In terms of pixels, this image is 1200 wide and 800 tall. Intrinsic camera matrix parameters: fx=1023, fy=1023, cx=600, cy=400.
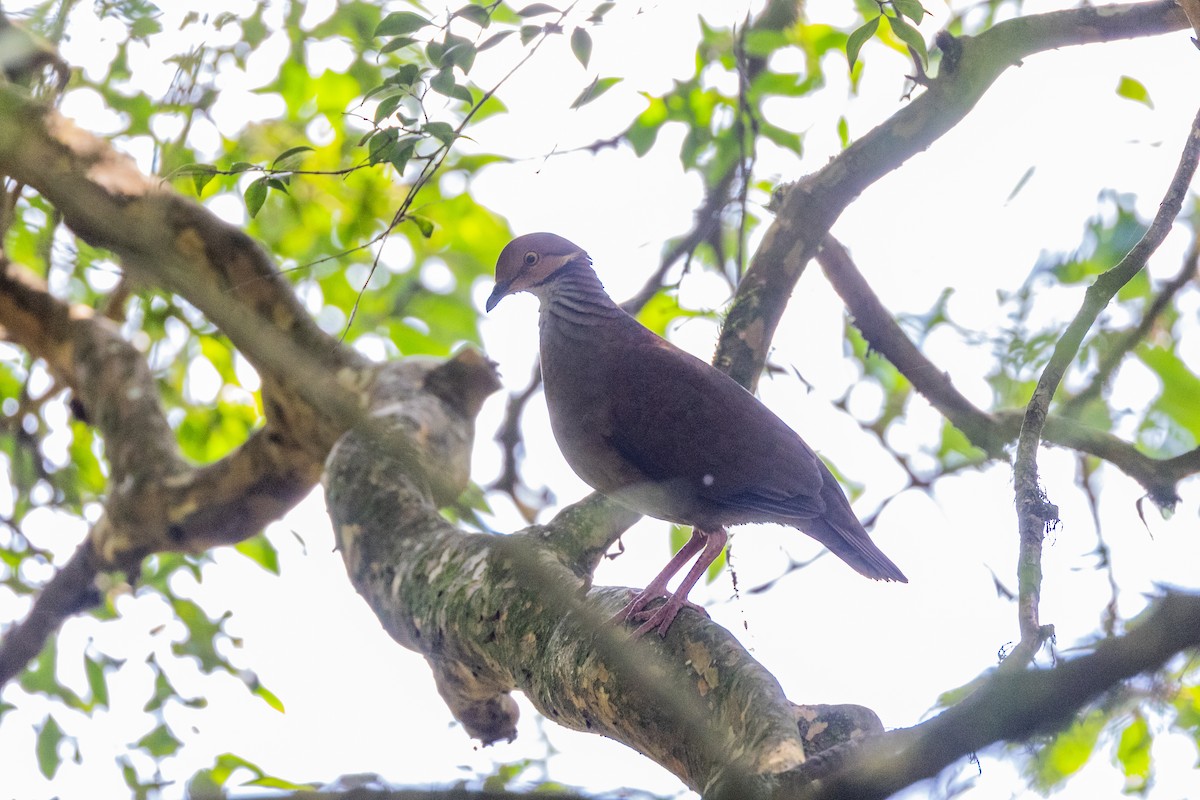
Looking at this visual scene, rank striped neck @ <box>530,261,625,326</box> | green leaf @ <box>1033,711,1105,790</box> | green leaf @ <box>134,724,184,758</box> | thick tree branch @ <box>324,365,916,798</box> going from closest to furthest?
1. green leaf @ <box>1033,711,1105,790</box>
2. thick tree branch @ <box>324,365,916,798</box>
3. striped neck @ <box>530,261,625,326</box>
4. green leaf @ <box>134,724,184,758</box>

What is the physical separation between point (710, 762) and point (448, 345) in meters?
3.73

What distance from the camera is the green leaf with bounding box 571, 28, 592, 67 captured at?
274 cm

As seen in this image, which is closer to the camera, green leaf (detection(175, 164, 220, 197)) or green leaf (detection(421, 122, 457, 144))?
green leaf (detection(421, 122, 457, 144))

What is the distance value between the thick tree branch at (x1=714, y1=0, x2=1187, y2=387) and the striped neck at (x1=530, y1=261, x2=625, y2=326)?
48cm

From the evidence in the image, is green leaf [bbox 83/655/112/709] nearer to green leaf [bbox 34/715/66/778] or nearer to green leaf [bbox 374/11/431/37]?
green leaf [bbox 34/715/66/778]

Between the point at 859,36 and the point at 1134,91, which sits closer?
the point at 859,36

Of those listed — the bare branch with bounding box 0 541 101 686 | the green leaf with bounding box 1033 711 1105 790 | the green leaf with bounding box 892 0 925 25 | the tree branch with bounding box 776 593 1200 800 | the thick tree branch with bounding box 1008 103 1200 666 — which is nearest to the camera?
the tree branch with bounding box 776 593 1200 800

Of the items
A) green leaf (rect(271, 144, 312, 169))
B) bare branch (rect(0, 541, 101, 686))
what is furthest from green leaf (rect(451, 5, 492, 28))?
bare branch (rect(0, 541, 101, 686))

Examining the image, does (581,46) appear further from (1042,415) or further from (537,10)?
(1042,415)

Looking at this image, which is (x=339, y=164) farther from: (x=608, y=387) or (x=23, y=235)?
(x=608, y=387)

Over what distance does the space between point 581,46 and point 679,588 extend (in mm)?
1549

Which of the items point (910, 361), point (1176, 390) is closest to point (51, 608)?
point (910, 361)

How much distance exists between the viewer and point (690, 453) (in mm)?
3387

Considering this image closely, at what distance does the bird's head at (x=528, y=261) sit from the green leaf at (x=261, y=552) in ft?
6.60
